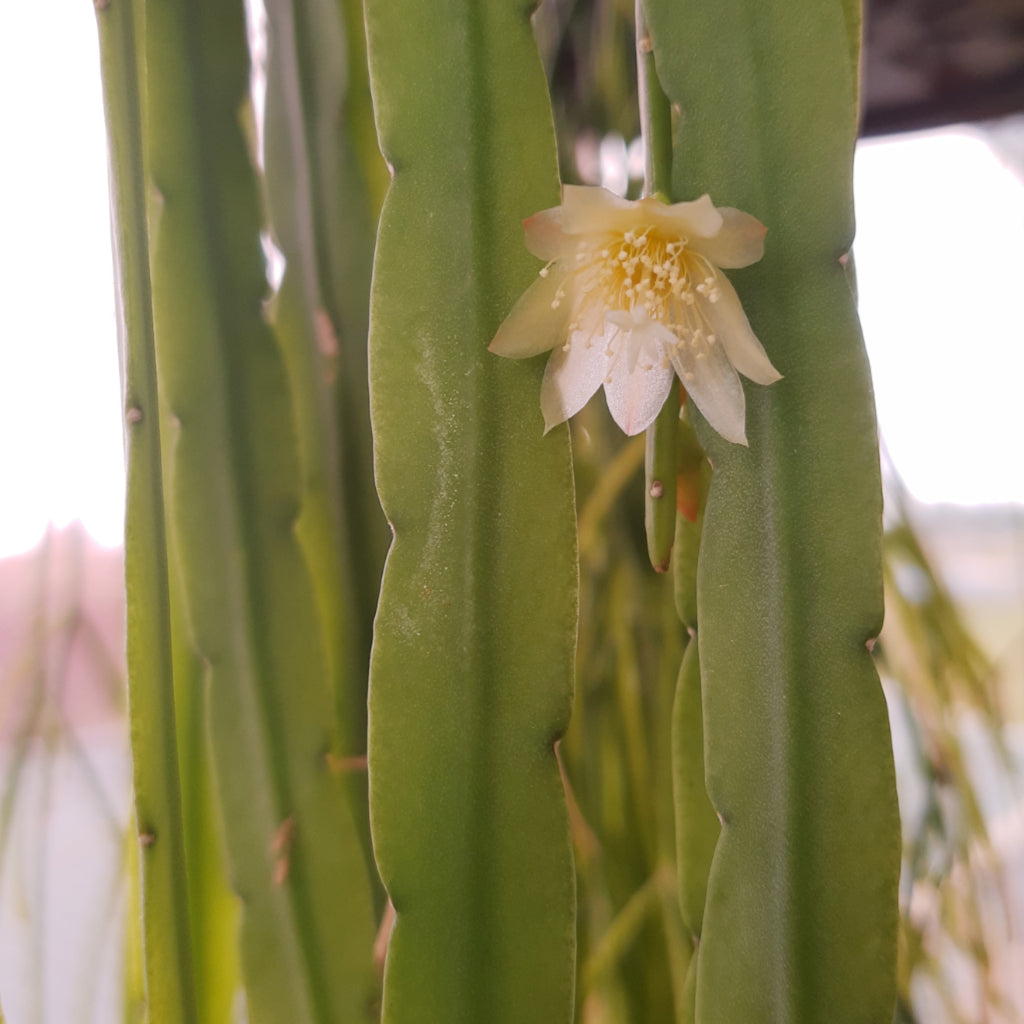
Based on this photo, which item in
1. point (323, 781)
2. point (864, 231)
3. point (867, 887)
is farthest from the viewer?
point (864, 231)

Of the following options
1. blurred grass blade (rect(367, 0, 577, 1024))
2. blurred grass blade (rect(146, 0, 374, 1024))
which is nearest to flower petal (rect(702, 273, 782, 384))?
blurred grass blade (rect(367, 0, 577, 1024))

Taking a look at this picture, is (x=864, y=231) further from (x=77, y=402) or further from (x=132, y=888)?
(x=132, y=888)

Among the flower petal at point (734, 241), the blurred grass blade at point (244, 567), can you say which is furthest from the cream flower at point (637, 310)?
the blurred grass blade at point (244, 567)

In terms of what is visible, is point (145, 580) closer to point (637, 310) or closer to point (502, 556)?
point (502, 556)

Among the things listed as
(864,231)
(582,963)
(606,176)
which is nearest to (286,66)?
(606,176)

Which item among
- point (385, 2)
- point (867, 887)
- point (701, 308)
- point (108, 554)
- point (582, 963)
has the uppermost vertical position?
point (385, 2)

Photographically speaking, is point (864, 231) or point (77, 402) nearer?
point (77, 402)
